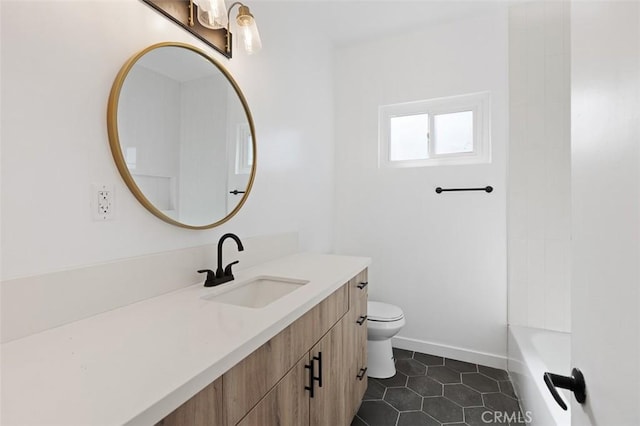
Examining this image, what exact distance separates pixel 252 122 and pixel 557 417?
6.37 feet

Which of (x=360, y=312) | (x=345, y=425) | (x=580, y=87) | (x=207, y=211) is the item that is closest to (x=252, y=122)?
(x=207, y=211)

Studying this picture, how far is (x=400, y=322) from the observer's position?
2.04m

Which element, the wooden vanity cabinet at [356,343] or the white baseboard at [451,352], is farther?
the white baseboard at [451,352]

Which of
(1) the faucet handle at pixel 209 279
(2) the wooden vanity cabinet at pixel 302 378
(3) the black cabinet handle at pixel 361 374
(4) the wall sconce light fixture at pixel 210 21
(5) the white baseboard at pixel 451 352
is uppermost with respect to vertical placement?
(4) the wall sconce light fixture at pixel 210 21

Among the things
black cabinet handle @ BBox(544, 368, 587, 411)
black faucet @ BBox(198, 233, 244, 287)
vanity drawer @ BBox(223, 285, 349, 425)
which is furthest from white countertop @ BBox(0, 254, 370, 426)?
black cabinet handle @ BBox(544, 368, 587, 411)

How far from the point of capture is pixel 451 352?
2336mm

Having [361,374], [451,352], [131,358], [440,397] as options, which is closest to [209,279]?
[131,358]

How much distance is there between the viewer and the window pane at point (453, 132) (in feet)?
7.82

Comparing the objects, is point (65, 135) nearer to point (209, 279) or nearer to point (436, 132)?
point (209, 279)

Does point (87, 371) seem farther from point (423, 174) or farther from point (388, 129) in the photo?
point (388, 129)

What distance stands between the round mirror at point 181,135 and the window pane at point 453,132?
→ 1.64m

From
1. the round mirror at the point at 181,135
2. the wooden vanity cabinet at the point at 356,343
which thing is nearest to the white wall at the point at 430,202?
the wooden vanity cabinet at the point at 356,343

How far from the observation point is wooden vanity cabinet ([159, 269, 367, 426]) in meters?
0.67

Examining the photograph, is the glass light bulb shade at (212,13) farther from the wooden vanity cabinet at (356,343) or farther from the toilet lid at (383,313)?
the toilet lid at (383,313)
